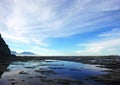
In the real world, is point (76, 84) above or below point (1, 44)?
below

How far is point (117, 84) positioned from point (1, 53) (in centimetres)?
11561

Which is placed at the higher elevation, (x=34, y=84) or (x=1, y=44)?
(x=1, y=44)

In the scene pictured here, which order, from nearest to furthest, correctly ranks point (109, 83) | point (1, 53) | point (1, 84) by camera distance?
point (1, 84)
point (109, 83)
point (1, 53)

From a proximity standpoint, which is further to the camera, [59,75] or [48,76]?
[59,75]

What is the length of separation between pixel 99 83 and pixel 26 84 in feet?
49.9

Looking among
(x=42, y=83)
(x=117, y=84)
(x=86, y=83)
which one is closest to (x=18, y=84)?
(x=42, y=83)

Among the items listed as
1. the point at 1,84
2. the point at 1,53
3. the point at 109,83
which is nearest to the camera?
the point at 1,84

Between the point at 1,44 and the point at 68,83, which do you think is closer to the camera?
the point at 68,83

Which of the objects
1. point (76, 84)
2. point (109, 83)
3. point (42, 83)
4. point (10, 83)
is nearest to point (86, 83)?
point (76, 84)

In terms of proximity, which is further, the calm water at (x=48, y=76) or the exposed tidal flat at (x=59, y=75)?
the exposed tidal flat at (x=59, y=75)

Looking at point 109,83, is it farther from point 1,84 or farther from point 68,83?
point 1,84

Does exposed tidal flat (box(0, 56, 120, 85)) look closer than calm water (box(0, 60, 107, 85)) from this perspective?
No

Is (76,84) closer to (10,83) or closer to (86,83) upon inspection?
(86,83)

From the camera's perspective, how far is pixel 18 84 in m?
35.1
